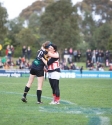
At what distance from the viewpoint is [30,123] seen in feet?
29.9

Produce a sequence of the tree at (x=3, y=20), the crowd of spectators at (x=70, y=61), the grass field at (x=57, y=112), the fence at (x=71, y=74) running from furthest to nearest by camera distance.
Answer: the tree at (x=3, y=20), the crowd of spectators at (x=70, y=61), the fence at (x=71, y=74), the grass field at (x=57, y=112)

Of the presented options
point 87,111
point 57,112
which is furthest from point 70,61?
point 57,112

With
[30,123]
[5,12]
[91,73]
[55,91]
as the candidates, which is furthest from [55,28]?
[30,123]

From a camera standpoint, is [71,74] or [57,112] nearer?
[57,112]

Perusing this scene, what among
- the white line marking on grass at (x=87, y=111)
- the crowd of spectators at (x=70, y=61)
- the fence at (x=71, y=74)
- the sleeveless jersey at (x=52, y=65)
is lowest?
the white line marking on grass at (x=87, y=111)

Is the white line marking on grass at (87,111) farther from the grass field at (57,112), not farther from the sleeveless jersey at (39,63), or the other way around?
the sleeveless jersey at (39,63)

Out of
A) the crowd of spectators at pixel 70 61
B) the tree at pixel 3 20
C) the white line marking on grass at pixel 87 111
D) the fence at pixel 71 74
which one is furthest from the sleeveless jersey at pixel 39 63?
the tree at pixel 3 20

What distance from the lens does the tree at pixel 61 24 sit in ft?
190

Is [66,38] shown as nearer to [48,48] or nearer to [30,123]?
[48,48]

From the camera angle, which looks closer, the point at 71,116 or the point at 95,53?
the point at 71,116

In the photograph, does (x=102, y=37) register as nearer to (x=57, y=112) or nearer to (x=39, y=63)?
(x=39, y=63)

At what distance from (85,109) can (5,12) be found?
40847 millimetres

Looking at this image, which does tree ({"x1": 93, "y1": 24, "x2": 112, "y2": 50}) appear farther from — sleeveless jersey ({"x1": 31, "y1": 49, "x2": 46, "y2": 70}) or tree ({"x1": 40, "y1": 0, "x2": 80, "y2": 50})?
sleeveless jersey ({"x1": 31, "y1": 49, "x2": 46, "y2": 70})

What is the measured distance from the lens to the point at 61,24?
60094mm
